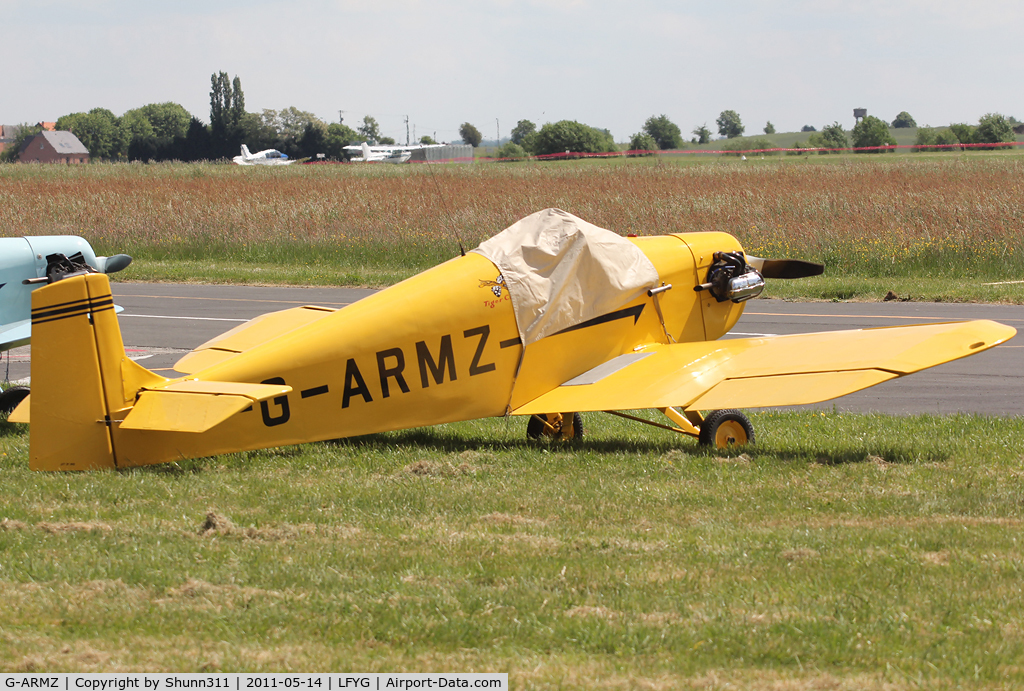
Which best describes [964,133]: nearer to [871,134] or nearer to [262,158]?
[871,134]

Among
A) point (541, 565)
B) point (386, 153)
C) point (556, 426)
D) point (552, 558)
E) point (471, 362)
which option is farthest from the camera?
point (386, 153)

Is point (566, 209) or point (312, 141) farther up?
point (312, 141)

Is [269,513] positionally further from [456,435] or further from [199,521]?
[456,435]

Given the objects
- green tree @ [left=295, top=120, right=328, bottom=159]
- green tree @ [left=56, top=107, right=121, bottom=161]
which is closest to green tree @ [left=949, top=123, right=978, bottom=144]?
green tree @ [left=295, top=120, right=328, bottom=159]

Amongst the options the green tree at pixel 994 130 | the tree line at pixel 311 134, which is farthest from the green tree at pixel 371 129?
the green tree at pixel 994 130

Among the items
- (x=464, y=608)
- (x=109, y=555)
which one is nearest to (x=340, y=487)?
(x=109, y=555)

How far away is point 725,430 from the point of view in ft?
25.3

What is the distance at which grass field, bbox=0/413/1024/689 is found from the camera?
378cm

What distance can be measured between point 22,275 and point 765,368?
654cm

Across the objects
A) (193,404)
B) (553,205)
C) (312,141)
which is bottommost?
Answer: (193,404)

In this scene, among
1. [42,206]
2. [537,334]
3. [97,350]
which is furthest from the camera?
[42,206]

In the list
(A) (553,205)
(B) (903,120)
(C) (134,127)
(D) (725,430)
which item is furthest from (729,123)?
(D) (725,430)

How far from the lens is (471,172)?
3784 cm

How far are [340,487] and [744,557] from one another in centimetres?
274
